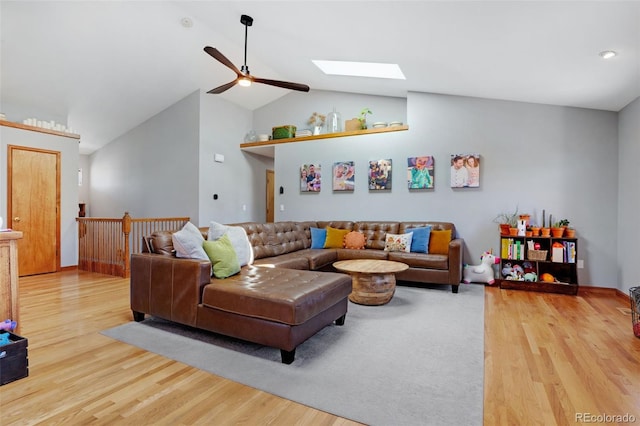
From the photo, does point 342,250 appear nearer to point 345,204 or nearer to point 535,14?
point 345,204

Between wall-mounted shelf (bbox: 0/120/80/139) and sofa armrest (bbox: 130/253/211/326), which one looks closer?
sofa armrest (bbox: 130/253/211/326)

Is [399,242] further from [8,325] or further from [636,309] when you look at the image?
[8,325]

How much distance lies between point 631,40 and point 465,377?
9.55ft

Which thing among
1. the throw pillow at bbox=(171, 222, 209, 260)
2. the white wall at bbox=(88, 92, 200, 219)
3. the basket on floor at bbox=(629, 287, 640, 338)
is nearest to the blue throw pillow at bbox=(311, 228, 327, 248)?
the white wall at bbox=(88, 92, 200, 219)

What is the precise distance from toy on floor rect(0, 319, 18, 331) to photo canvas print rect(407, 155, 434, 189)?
4879 mm

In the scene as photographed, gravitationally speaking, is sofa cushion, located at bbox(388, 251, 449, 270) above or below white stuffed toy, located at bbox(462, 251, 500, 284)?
above

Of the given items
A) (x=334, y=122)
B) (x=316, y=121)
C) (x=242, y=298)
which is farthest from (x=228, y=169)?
(x=242, y=298)

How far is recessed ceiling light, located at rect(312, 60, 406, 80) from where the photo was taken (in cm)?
470

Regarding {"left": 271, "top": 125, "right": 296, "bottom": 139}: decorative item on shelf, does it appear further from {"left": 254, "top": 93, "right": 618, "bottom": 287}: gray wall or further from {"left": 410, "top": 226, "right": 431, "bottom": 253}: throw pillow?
{"left": 410, "top": 226, "right": 431, "bottom": 253}: throw pillow

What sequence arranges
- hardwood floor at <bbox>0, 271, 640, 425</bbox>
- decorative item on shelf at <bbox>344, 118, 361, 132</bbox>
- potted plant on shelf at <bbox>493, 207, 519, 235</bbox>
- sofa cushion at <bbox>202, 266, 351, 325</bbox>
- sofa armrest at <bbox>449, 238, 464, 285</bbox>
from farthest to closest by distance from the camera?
decorative item on shelf at <bbox>344, 118, 361, 132</bbox>
potted plant on shelf at <bbox>493, 207, 519, 235</bbox>
sofa armrest at <bbox>449, 238, 464, 285</bbox>
sofa cushion at <bbox>202, 266, 351, 325</bbox>
hardwood floor at <bbox>0, 271, 640, 425</bbox>

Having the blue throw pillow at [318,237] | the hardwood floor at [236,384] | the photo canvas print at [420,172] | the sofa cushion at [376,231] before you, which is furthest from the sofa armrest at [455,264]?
the blue throw pillow at [318,237]

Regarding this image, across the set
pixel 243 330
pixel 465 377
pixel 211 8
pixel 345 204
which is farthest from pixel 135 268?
pixel 345 204

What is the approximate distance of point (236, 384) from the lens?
77.7 inches

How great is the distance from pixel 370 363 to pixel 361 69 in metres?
4.24
